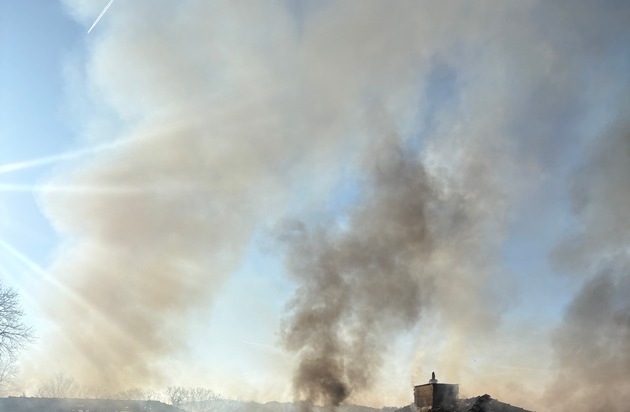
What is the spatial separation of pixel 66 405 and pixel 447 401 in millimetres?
31548

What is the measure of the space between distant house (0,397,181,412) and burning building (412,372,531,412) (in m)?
26.1

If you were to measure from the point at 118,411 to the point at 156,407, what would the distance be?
5037 millimetres

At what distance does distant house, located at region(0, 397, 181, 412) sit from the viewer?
120 ft

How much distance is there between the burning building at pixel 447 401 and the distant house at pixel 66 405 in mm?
26078

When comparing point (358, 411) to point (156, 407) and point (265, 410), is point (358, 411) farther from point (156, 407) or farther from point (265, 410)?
point (156, 407)

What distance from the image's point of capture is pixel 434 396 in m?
36.0

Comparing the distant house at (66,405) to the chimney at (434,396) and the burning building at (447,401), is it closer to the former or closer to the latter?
the chimney at (434,396)

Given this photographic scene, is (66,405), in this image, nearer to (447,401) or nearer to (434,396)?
(434,396)

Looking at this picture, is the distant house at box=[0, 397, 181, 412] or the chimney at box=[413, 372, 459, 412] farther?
the distant house at box=[0, 397, 181, 412]

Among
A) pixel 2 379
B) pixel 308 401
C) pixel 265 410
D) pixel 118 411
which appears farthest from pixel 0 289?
pixel 265 410

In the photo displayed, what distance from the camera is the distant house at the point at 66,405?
36688 millimetres

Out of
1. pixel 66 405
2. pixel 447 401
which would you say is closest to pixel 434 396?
pixel 447 401

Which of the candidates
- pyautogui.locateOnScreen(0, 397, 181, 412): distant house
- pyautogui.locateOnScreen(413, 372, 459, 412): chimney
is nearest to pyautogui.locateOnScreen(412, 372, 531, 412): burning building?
pyautogui.locateOnScreen(413, 372, 459, 412): chimney

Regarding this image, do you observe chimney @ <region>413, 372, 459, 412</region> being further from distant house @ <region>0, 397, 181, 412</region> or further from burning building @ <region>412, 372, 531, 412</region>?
distant house @ <region>0, 397, 181, 412</region>
